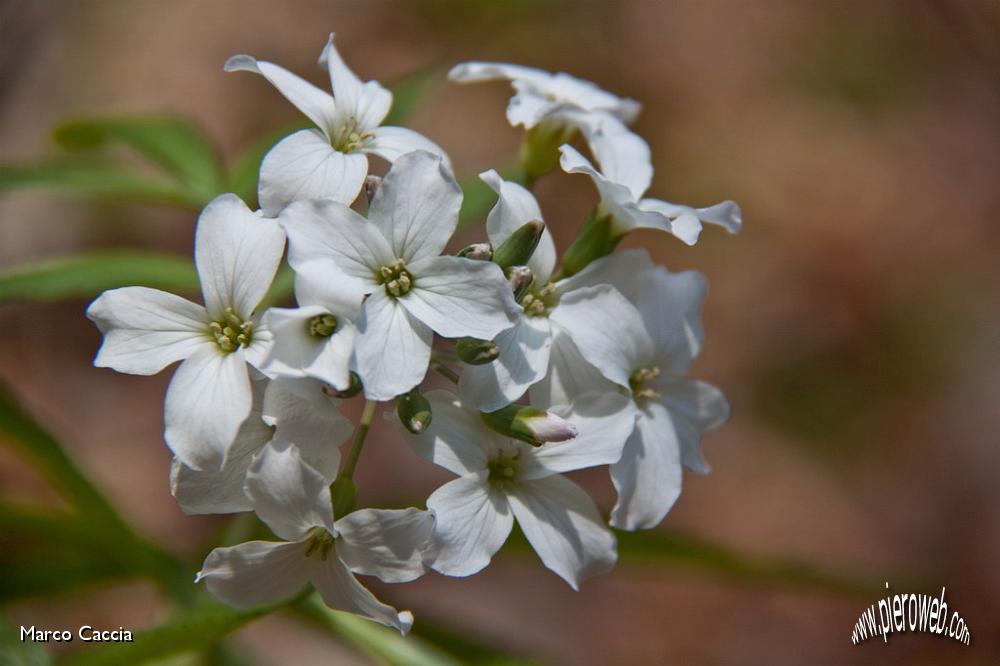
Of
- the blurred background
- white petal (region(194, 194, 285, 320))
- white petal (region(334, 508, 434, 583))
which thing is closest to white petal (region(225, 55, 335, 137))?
white petal (region(194, 194, 285, 320))

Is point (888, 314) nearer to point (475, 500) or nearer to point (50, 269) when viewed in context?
point (475, 500)

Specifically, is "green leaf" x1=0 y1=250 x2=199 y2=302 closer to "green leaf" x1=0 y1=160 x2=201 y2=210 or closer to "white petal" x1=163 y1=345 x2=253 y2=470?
"green leaf" x1=0 y1=160 x2=201 y2=210

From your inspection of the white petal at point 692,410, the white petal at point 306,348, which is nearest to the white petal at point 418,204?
the white petal at point 306,348

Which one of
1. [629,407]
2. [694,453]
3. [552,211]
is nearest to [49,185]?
[629,407]

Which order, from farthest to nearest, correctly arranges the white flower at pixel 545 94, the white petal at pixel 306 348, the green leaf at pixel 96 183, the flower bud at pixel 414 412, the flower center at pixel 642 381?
the green leaf at pixel 96 183 < the white flower at pixel 545 94 < the flower center at pixel 642 381 < the flower bud at pixel 414 412 < the white petal at pixel 306 348

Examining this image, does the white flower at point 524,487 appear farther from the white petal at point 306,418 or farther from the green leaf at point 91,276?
the green leaf at point 91,276

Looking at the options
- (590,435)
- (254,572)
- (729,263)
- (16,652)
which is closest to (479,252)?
(590,435)
